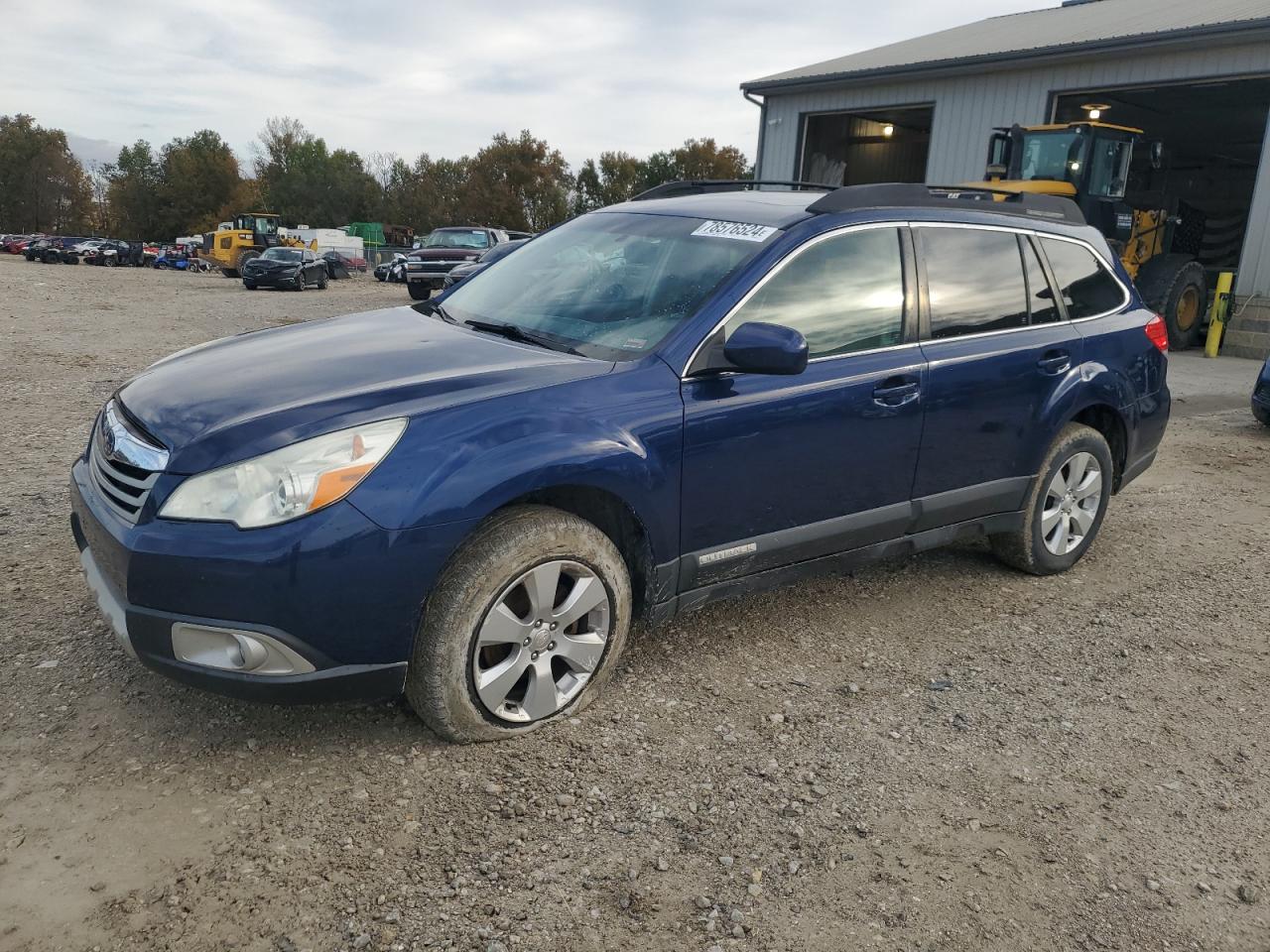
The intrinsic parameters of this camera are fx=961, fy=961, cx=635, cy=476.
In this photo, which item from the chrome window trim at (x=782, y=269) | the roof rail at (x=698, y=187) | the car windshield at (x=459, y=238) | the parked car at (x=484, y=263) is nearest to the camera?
the chrome window trim at (x=782, y=269)

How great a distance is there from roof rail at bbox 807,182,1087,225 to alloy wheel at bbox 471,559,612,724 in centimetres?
175

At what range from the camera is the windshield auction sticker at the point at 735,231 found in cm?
356

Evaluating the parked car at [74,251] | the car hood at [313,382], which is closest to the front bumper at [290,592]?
the car hood at [313,382]

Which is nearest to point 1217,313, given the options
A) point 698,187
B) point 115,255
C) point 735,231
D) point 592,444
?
point 698,187

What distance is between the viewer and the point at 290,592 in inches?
99.7

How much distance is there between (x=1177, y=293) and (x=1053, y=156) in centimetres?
283

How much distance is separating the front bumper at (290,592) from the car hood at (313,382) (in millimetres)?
232

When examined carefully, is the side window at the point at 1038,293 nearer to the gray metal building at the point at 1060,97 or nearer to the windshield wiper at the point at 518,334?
the windshield wiper at the point at 518,334

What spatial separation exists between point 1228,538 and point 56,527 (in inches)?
246

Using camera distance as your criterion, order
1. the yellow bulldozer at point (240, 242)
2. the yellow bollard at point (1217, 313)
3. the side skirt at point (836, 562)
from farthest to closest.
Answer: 1. the yellow bulldozer at point (240, 242)
2. the yellow bollard at point (1217, 313)
3. the side skirt at point (836, 562)

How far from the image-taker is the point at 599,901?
7.76 feet

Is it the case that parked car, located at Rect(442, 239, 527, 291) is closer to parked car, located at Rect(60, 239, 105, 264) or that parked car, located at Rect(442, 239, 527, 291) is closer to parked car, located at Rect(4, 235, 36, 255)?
parked car, located at Rect(60, 239, 105, 264)

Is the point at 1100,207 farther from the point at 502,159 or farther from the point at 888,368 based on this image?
the point at 502,159

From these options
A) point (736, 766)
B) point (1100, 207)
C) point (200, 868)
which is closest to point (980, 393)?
point (736, 766)
